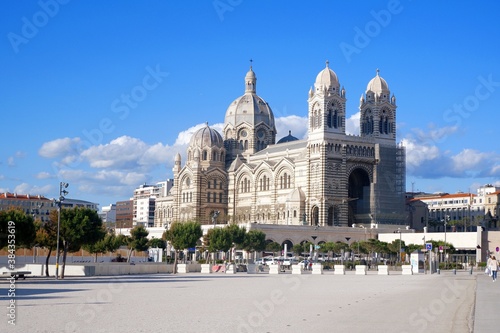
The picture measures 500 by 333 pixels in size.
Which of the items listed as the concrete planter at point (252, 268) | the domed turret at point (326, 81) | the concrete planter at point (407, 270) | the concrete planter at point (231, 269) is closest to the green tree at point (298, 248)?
the domed turret at point (326, 81)

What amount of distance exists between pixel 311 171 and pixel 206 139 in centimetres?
2909

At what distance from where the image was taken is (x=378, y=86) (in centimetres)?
12850

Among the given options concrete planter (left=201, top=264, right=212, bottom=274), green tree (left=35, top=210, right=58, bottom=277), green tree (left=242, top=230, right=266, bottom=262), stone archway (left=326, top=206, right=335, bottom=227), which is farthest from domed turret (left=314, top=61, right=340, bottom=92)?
green tree (left=35, top=210, right=58, bottom=277)

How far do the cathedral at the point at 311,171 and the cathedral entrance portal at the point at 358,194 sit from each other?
15cm

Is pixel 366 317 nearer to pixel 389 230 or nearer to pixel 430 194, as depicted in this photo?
pixel 389 230

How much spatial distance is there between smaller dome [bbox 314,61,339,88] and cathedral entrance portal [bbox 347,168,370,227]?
13.7 metres

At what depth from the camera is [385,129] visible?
419 feet

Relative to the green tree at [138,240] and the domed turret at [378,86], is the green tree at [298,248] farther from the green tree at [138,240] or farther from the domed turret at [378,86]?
the domed turret at [378,86]

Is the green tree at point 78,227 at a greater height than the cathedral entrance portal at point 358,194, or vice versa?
the cathedral entrance portal at point 358,194

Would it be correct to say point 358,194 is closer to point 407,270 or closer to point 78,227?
point 407,270

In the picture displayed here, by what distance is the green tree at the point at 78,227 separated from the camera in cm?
6103

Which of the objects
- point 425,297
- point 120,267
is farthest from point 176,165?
point 425,297

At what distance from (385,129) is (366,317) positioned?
104299mm

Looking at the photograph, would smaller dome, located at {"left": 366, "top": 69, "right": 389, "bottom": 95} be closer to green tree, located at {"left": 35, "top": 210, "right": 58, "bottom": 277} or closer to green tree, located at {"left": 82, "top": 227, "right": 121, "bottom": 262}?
green tree, located at {"left": 82, "top": 227, "right": 121, "bottom": 262}
